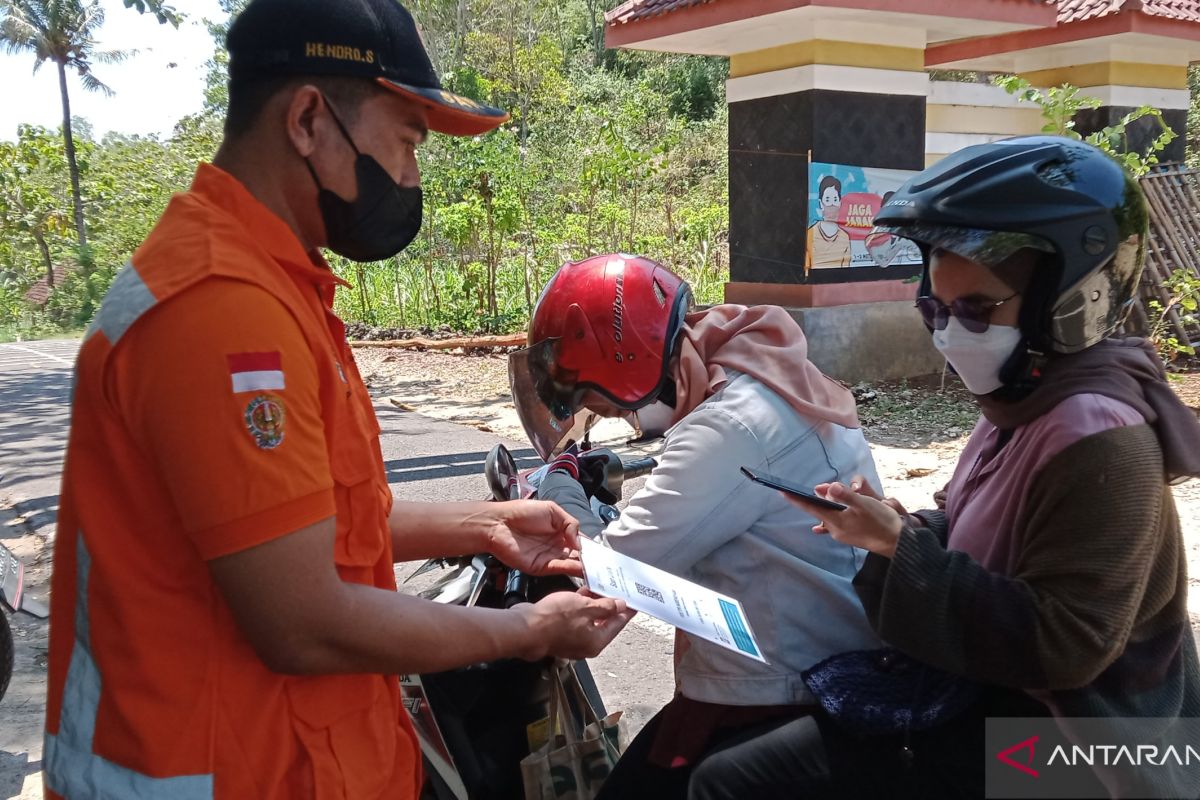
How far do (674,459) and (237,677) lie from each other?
855 mm

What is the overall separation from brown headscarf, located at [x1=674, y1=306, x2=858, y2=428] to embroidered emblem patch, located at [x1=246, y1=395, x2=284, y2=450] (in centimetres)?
101

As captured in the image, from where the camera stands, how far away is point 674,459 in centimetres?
187

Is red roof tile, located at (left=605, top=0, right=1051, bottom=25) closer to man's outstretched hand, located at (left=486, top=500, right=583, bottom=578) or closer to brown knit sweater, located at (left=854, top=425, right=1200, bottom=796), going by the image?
man's outstretched hand, located at (left=486, top=500, right=583, bottom=578)

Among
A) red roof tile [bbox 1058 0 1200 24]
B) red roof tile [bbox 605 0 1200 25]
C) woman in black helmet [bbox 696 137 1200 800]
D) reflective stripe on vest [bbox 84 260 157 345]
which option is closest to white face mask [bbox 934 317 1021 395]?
woman in black helmet [bbox 696 137 1200 800]

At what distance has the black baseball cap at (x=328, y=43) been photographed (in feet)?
4.56

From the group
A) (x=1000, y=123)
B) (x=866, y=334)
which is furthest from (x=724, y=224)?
(x=866, y=334)

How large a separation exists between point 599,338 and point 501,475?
424mm

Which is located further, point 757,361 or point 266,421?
point 757,361

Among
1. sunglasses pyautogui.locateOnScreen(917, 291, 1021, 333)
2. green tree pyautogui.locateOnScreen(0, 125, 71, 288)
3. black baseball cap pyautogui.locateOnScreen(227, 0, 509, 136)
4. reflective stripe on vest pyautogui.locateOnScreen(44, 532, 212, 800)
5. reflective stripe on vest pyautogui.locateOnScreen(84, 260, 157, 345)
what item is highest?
green tree pyautogui.locateOnScreen(0, 125, 71, 288)

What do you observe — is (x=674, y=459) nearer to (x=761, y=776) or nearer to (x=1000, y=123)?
(x=761, y=776)

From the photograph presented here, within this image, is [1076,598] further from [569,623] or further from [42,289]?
[42,289]

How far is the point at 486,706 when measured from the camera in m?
2.08

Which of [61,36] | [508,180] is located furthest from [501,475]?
[61,36]

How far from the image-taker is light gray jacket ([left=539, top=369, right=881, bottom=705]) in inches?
71.6
